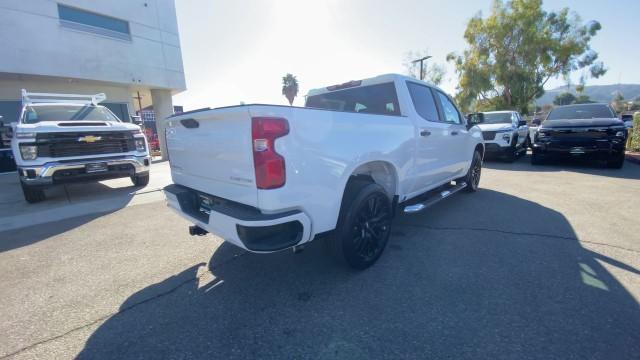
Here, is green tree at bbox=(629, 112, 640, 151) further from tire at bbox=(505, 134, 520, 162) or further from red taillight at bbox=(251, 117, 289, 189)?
red taillight at bbox=(251, 117, 289, 189)

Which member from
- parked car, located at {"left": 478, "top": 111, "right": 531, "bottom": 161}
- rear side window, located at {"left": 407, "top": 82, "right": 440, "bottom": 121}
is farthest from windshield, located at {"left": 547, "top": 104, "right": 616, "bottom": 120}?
rear side window, located at {"left": 407, "top": 82, "right": 440, "bottom": 121}

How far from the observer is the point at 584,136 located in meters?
7.74

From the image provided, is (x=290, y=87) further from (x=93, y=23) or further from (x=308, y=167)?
(x=308, y=167)

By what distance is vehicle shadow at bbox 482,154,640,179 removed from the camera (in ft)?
23.9

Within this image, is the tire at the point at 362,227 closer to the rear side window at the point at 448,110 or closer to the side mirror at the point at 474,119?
the rear side window at the point at 448,110

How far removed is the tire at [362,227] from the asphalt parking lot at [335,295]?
0.19 metres

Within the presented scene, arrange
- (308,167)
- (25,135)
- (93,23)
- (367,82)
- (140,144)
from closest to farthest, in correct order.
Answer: (308,167)
(367,82)
(25,135)
(140,144)
(93,23)

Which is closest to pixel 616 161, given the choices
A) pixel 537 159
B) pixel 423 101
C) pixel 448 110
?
pixel 537 159

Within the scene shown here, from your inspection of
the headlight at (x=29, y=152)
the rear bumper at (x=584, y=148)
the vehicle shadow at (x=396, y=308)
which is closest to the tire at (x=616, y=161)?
the rear bumper at (x=584, y=148)

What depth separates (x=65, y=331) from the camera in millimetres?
2137

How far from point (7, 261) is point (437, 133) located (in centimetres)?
551

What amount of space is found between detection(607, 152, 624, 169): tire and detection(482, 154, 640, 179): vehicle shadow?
0.44ft

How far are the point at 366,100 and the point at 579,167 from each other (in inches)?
331

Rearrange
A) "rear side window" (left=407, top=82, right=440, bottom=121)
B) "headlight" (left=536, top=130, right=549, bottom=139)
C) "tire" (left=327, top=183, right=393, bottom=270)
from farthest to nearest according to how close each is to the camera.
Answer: "headlight" (left=536, top=130, right=549, bottom=139), "rear side window" (left=407, top=82, right=440, bottom=121), "tire" (left=327, top=183, right=393, bottom=270)
